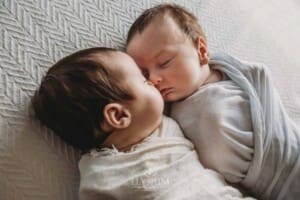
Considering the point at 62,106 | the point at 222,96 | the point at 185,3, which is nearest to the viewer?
the point at 62,106

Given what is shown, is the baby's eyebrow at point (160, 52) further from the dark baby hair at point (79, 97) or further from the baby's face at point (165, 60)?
the dark baby hair at point (79, 97)

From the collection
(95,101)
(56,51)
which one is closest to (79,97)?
(95,101)

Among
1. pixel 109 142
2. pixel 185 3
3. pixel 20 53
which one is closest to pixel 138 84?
pixel 109 142

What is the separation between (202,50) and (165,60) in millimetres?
111

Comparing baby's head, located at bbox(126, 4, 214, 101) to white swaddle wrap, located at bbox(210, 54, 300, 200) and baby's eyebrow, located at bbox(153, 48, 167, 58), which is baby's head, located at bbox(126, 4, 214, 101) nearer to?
baby's eyebrow, located at bbox(153, 48, 167, 58)

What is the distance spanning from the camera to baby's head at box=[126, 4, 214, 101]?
98 cm

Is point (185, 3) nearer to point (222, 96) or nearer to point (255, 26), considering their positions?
point (255, 26)

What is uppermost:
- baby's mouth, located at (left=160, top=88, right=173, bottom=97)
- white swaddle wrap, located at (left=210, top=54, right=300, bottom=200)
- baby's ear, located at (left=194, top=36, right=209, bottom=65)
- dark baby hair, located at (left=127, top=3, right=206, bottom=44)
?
dark baby hair, located at (left=127, top=3, right=206, bottom=44)

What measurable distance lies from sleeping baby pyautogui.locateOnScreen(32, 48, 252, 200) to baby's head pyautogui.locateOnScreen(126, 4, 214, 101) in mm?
77

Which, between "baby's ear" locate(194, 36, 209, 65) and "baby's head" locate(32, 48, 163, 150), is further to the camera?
"baby's ear" locate(194, 36, 209, 65)

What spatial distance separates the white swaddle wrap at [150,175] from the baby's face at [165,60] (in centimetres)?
12

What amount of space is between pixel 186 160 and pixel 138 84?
17 centimetres

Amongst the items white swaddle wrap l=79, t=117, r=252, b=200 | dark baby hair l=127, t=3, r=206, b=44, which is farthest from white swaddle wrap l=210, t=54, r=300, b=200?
dark baby hair l=127, t=3, r=206, b=44

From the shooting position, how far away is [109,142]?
2.89ft
